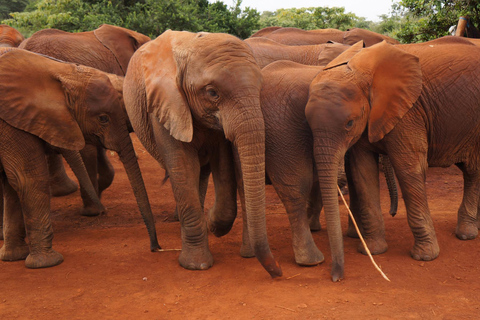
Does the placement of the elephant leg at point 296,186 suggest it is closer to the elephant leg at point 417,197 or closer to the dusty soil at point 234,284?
the dusty soil at point 234,284

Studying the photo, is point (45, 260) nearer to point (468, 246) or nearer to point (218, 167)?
point (218, 167)

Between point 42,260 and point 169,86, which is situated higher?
point 169,86

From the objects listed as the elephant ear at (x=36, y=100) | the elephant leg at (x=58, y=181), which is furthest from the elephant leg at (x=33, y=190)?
the elephant leg at (x=58, y=181)

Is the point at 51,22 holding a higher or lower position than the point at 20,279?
higher

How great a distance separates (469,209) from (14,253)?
468 cm

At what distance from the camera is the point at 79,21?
13062 mm

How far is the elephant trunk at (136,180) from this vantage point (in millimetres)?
5391

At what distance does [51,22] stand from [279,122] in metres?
9.71

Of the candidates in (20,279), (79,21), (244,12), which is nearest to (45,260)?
(20,279)

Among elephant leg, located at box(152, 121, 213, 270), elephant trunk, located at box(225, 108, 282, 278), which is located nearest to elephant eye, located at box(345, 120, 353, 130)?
elephant trunk, located at box(225, 108, 282, 278)

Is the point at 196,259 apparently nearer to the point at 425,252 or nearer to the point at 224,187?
the point at 224,187

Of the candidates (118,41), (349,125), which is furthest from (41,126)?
(118,41)

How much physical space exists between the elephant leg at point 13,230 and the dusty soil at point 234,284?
12 cm

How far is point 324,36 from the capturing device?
9.16 m
